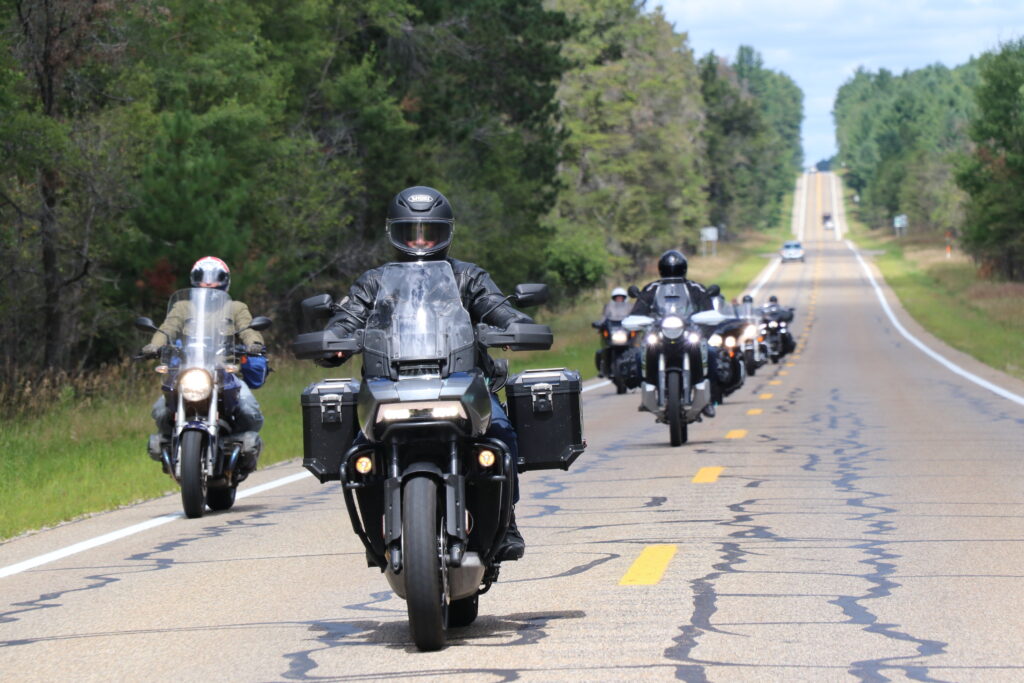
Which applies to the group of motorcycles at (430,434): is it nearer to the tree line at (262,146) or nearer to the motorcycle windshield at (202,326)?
the motorcycle windshield at (202,326)

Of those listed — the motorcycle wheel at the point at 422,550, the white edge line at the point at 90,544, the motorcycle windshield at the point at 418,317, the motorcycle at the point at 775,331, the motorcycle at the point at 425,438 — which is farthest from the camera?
the motorcycle at the point at 775,331

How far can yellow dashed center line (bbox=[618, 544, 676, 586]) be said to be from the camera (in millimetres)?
8547

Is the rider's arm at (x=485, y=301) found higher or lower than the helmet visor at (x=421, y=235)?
lower

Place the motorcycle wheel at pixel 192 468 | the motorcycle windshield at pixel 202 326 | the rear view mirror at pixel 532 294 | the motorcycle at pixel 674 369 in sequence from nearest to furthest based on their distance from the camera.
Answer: the rear view mirror at pixel 532 294 < the motorcycle wheel at pixel 192 468 < the motorcycle windshield at pixel 202 326 < the motorcycle at pixel 674 369

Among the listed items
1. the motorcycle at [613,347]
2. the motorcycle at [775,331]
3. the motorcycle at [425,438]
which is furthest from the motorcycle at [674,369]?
the motorcycle at [775,331]

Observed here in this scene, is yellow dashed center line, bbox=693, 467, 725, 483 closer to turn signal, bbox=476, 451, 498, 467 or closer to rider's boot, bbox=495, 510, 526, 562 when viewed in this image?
rider's boot, bbox=495, 510, 526, 562

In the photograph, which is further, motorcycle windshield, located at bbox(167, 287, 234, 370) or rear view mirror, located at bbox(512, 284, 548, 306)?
motorcycle windshield, located at bbox(167, 287, 234, 370)

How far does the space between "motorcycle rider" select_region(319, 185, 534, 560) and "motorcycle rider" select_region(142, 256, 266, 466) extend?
15.9 ft

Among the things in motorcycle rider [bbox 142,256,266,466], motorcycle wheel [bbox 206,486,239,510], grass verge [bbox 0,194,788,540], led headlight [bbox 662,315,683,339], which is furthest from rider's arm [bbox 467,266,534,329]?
led headlight [bbox 662,315,683,339]

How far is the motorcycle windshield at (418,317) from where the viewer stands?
6.77 m

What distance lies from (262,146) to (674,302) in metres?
19.8

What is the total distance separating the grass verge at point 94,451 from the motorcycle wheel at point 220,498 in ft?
2.91

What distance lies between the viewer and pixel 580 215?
255 feet

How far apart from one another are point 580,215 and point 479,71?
29773mm
